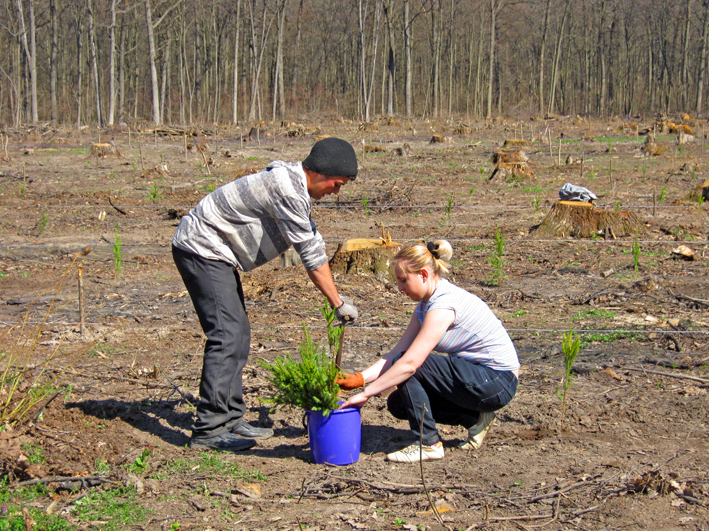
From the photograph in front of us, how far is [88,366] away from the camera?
4355 mm

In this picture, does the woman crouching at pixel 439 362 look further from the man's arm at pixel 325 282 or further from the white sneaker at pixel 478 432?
the man's arm at pixel 325 282

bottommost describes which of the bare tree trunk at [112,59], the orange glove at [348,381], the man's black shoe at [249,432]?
the man's black shoe at [249,432]

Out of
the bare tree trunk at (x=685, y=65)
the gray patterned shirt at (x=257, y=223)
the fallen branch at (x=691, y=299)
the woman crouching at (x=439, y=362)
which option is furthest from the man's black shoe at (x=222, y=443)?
the bare tree trunk at (x=685, y=65)

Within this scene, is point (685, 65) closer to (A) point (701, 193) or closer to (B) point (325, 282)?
(A) point (701, 193)

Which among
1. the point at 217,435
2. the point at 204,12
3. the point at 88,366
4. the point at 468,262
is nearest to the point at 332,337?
the point at 217,435

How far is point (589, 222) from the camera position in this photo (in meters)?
8.93

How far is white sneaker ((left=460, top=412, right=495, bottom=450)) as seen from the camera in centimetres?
347

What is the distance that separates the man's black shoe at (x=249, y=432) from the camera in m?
3.58

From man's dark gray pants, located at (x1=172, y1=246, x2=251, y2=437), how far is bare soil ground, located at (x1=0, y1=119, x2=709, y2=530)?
0.75 feet

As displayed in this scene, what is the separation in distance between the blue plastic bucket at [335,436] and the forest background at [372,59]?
37.6 metres

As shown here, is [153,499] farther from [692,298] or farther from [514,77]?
[514,77]

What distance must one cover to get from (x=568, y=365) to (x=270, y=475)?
66.7 inches

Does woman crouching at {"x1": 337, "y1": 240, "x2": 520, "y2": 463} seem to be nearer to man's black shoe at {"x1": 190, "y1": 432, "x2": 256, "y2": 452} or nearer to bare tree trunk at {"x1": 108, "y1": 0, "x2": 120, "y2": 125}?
man's black shoe at {"x1": 190, "y1": 432, "x2": 256, "y2": 452}

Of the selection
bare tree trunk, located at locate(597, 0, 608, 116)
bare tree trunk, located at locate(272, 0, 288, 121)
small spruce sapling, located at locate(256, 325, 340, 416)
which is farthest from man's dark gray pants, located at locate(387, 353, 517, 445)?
bare tree trunk, located at locate(597, 0, 608, 116)
